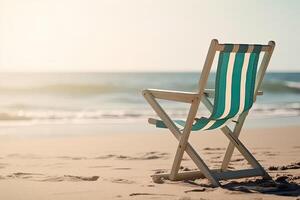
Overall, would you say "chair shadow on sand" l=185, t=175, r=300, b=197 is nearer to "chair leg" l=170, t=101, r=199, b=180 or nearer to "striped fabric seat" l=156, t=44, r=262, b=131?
"chair leg" l=170, t=101, r=199, b=180

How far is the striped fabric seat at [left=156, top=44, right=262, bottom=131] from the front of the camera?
12.7 feet

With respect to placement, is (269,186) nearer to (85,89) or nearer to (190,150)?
(190,150)

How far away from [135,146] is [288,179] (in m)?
2.36

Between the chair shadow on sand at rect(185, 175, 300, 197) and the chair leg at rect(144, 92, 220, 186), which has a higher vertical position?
the chair leg at rect(144, 92, 220, 186)

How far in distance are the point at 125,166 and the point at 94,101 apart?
14.8 metres

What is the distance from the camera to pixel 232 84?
12.9ft

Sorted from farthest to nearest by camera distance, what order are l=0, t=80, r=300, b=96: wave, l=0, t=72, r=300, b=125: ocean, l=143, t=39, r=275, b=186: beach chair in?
l=0, t=80, r=300, b=96: wave → l=0, t=72, r=300, b=125: ocean → l=143, t=39, r=275, b=186: beach chair

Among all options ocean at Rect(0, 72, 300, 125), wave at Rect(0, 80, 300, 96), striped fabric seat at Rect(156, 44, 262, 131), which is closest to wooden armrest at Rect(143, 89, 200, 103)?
striped fabric seat at Rect(156, 44, 262, 131)

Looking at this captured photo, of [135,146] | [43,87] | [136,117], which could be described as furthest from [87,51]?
[135,146]

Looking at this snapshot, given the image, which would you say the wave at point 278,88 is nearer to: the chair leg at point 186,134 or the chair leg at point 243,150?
the chair leg at point 243,150

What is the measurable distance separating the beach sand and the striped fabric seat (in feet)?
1.55

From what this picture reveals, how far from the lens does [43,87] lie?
23.9 meters

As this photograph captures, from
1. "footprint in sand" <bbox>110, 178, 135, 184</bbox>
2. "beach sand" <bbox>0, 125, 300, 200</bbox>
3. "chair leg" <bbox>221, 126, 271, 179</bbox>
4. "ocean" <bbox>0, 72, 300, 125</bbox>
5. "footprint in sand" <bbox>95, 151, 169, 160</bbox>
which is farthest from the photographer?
"ocean" <bbox>0, 72, 300, 125</bbox>

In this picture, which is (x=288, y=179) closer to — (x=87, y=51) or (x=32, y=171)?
(x=32, y=171)
